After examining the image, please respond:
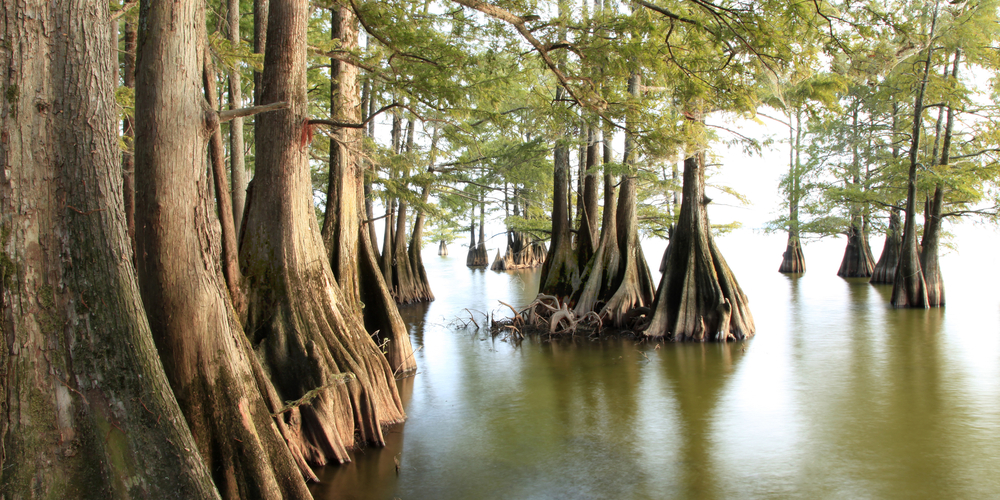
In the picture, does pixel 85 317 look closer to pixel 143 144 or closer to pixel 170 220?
pixel 170 220

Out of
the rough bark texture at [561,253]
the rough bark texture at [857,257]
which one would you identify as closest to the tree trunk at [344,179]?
the rough bark texture at [561,253]

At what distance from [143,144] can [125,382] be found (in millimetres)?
1417

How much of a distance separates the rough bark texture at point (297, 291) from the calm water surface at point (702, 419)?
13.3 inches

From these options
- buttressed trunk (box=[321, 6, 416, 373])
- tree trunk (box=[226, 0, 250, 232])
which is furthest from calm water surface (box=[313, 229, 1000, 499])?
tree trunk (box=[226, 0, 250, 232])

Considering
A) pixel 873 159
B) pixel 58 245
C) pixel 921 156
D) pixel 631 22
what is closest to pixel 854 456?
pixel 631 22

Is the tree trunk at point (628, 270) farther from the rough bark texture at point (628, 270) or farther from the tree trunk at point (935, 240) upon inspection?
the tree trunk at point (935, 240)

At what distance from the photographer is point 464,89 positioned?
6074 mm

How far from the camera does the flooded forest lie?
229 centimetres

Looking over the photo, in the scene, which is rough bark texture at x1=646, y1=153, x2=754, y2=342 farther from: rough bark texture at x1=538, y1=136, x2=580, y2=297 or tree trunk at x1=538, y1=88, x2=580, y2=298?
rough bark texture at x1=538, y1=136, x2=580, y2=297

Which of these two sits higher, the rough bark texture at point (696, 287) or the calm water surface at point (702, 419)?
the rough bark texture at point (696, 287)

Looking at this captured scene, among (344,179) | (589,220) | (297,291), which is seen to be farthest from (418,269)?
(297,291)

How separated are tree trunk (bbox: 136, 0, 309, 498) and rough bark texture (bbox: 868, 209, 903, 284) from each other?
62.6 ft

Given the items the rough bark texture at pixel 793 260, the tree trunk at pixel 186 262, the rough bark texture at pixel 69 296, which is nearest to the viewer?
the rough bark texture at pixel 69 296

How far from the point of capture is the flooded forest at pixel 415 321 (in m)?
2.29
